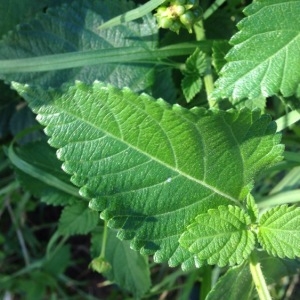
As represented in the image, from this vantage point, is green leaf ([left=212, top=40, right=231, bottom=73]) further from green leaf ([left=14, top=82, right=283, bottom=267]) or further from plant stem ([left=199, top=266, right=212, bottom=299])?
plant stem ([left=199, top=266, right=212, bottom=299])

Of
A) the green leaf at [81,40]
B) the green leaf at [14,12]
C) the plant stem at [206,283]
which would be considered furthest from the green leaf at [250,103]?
the green leaf at [14,12]

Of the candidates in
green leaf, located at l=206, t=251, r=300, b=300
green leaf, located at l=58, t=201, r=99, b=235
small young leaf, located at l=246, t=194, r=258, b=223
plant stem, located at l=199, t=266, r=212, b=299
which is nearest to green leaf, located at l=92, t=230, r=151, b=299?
green leaf, located at l=58, t=201, r=99, b=235

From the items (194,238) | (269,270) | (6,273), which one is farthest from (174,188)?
(6,273)

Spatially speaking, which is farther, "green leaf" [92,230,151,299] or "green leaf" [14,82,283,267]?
"green leaf" [92,230,151,299]

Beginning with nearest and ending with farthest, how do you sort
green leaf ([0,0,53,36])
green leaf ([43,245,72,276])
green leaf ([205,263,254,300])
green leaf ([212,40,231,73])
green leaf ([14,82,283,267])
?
1. green leaf ([14,82,283,267])
2. green leaf ([205,263,254,300])
3. green leaf ([212,40,231,73])
4. green leaf ([0,0,53,36])
5. green leaf ([43,245,72,276])

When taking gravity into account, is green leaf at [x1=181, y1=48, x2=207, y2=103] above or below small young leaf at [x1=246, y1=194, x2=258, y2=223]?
above

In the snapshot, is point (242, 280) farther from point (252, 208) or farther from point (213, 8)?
point (213, 8)

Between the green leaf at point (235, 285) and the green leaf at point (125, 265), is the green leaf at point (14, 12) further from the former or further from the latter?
the green leaf at point (235, 285)
